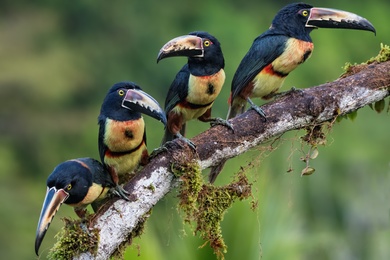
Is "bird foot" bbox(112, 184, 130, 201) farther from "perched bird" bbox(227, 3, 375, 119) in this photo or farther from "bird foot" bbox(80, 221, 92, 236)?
"perched bird" bbox(227, 3, 375, 119)

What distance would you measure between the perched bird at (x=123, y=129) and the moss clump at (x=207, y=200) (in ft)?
1.10

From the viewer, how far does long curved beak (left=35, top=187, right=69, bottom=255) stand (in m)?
5.47

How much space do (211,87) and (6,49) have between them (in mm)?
15152

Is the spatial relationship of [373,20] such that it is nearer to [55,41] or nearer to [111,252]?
[55,41]

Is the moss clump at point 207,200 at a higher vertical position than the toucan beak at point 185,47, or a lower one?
lower

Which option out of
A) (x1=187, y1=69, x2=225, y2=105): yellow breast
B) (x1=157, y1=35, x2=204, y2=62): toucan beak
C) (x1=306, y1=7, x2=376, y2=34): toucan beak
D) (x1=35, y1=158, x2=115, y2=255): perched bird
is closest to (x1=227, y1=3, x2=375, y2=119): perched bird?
(x1=306, y1=7, x2=376, y2=34): toucan beak

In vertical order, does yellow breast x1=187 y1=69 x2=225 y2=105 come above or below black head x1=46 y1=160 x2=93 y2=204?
above

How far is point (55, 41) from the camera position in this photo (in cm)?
2192

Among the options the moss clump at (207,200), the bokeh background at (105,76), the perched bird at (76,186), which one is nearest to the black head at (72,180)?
the perched bird at (76,186)

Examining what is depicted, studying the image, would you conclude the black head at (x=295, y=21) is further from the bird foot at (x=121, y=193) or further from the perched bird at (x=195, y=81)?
the bird foot at (x=121, y=193)

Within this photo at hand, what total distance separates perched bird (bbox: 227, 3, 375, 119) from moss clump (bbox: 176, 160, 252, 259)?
590mm

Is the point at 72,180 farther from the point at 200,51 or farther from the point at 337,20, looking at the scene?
the point at 337,20

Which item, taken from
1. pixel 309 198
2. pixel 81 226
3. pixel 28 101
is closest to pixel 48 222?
pixel 81 226

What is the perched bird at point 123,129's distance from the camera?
19.1 feet
